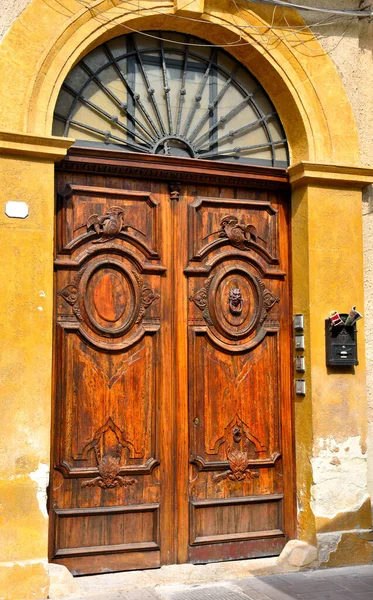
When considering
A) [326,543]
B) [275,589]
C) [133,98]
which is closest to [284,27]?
[133,98]

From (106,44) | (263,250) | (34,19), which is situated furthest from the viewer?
(263,250)

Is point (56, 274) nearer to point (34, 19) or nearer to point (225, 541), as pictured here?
point (34, 19)

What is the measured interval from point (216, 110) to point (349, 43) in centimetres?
133

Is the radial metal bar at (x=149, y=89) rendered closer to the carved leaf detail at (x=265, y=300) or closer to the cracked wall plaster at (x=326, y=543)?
the carved leaf detail at (x=265, y=300)

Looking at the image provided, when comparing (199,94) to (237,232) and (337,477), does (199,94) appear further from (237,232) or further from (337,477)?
(337,477)

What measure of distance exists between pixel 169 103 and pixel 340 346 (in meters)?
2.39

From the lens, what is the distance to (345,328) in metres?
6.10

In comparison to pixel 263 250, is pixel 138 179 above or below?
above

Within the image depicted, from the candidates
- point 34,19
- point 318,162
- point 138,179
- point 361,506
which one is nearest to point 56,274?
point 138,179

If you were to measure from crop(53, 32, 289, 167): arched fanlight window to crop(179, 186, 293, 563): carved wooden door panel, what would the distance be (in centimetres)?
40

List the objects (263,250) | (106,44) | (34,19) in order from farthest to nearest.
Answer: (263,250), (106,44), (34,19)

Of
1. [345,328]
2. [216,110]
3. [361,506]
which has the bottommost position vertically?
[361,506]

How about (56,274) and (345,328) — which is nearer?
(56,274)

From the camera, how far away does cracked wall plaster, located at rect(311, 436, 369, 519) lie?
5977 millimetres
